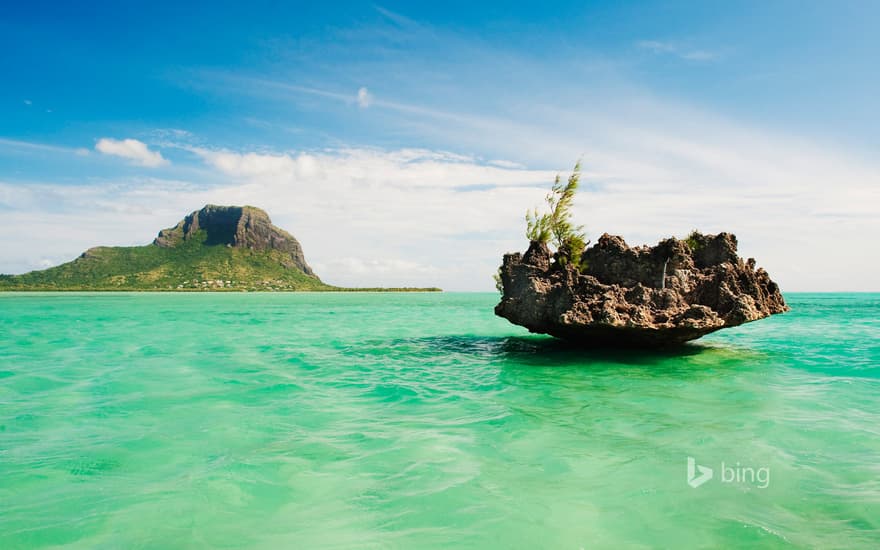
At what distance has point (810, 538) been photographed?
3.97 m

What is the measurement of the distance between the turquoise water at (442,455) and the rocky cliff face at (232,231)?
16325cm

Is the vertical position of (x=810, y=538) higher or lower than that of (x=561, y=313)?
lower

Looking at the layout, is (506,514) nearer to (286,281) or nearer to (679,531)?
(679,531)

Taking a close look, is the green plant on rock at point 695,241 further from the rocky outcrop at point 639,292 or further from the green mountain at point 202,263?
the green mountain at point 202,263

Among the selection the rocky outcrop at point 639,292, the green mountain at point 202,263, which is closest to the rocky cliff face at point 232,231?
the green mountain at point 202,263

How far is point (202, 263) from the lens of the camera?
472ft

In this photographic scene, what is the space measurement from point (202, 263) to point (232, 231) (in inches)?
948

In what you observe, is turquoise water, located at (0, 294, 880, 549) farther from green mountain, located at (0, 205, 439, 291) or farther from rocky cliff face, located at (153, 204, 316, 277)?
rocky cliff face, located at (153, 204, 316, 277)

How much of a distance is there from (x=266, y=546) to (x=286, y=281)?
157850 mm

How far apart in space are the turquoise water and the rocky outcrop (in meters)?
1.19

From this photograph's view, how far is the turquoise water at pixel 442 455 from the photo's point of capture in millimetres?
4238

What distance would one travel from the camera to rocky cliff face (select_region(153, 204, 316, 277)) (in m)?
163

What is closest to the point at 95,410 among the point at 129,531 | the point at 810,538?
the point at 129,531

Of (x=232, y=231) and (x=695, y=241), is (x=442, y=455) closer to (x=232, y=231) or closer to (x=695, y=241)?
(x=695, y=241)
